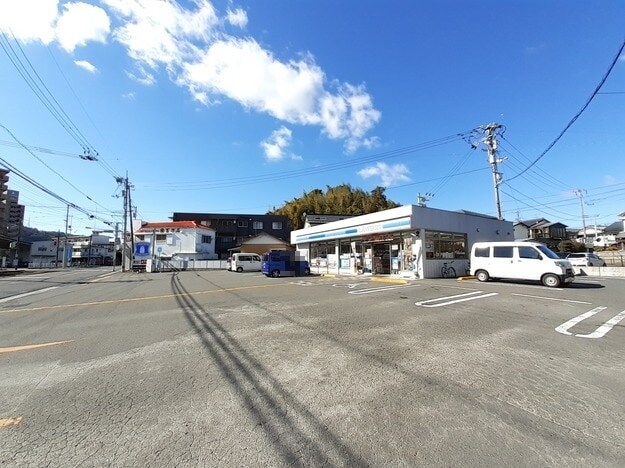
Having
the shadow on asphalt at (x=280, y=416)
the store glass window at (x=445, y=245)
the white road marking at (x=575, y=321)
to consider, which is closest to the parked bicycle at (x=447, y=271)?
the store glass window at (x=445, y=245)

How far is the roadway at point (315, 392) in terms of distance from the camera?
8.52 ft

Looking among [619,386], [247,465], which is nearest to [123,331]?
[247,465]

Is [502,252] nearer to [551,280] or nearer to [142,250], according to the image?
[551,280]

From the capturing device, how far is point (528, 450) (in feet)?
8.50

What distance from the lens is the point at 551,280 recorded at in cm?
1361

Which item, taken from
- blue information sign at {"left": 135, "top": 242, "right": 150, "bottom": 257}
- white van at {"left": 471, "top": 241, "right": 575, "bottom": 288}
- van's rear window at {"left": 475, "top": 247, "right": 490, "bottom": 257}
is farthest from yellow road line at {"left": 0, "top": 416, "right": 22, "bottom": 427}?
blue information sign at {"left": 135, "top": 242, "right": 150, "bottom": 257}

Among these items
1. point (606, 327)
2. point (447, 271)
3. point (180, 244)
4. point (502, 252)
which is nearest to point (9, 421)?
point (606, 327)

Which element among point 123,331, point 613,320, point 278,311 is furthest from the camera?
point 278,311

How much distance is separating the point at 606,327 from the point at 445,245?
1378 cm

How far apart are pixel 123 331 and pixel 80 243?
99.6 m

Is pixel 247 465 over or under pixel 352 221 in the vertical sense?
under

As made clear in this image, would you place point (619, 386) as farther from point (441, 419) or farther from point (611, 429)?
point (441, 419)

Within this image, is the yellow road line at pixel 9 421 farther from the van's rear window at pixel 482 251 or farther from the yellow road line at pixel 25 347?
the van's rear window at pixel 482 251

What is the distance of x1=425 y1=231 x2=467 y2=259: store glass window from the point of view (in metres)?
19.3
